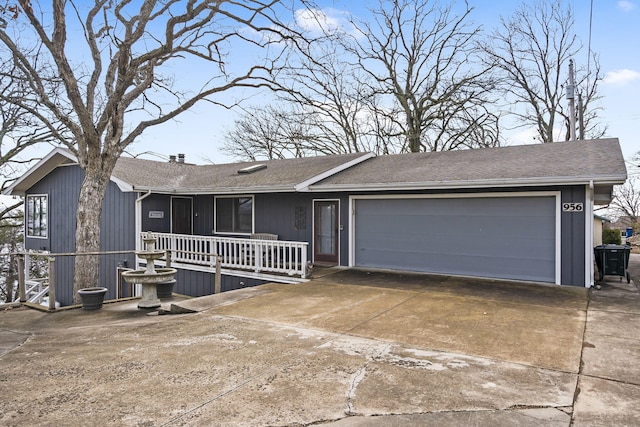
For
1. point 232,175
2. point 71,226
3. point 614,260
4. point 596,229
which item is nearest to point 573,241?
point 614,260

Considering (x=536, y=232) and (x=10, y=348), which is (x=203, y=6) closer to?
(x=10, y=348)

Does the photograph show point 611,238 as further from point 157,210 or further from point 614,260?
point 157,210

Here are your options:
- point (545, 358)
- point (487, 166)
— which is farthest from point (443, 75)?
point (545, 358)

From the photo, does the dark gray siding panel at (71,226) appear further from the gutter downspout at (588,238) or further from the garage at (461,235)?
the gutter downspout at (588,238)

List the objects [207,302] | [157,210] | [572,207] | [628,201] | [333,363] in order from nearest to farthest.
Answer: [333,363] < [207,302] < [572,207] < [157,210] < [628,201]

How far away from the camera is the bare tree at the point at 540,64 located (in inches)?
858

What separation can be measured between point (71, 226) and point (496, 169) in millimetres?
13322

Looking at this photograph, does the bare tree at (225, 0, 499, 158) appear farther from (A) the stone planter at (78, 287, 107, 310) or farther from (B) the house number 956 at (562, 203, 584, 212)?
(A) the stone planter at (78, 287, 107, 310)

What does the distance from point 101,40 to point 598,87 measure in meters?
23.8

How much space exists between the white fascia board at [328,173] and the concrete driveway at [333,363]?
4050 mm

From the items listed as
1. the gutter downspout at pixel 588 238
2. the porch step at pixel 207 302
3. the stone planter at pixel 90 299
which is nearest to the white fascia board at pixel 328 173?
the porch step at pixel 207 302

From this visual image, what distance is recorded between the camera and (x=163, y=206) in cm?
1301

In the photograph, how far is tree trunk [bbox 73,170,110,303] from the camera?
973cm

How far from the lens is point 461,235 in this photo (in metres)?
9.23
